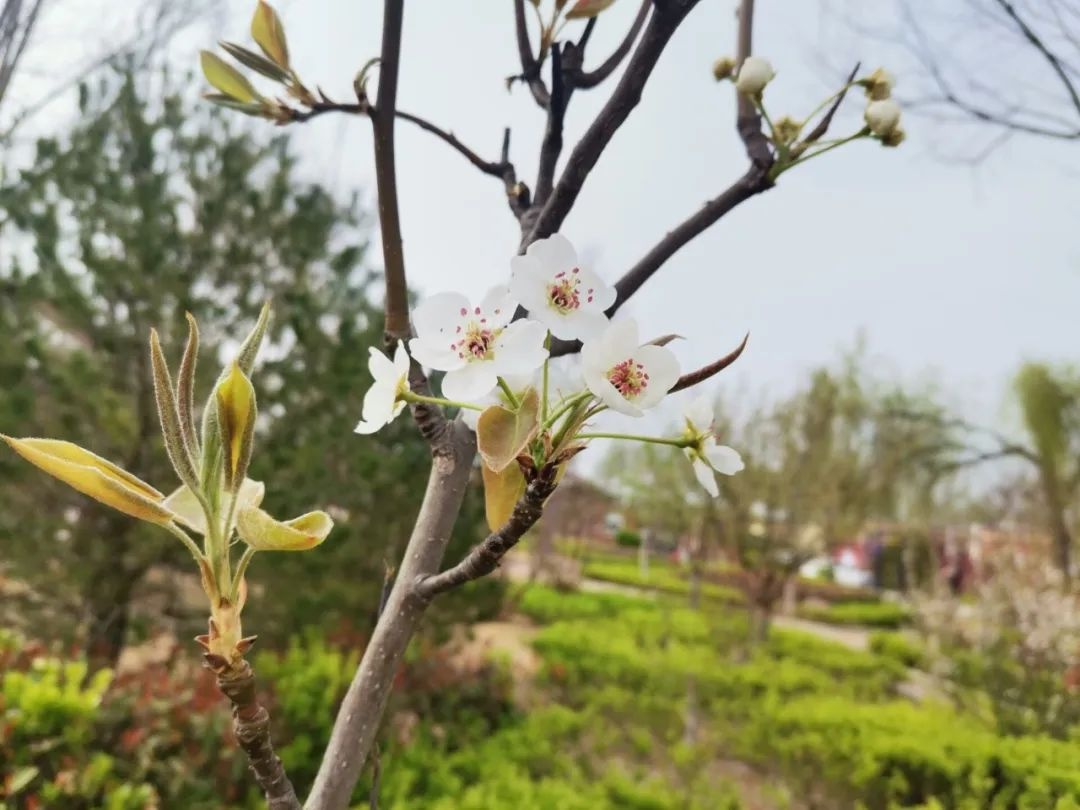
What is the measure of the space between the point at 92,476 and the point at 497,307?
31 centimetres

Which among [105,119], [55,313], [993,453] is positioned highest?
[993,453]

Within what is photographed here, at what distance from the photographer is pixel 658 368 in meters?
0.56

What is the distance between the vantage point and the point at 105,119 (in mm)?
3752

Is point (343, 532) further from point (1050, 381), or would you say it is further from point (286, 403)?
point (1050, 381)

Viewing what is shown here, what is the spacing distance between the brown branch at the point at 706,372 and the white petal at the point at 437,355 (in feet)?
0.54

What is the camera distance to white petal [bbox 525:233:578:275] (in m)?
0.55

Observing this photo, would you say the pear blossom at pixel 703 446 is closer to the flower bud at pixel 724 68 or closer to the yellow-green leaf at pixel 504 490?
the yellow-green leaf at pixel 504 490

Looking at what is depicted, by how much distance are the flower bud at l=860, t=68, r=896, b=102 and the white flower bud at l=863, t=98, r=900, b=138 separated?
8 cm

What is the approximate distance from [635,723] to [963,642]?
5.14 meters

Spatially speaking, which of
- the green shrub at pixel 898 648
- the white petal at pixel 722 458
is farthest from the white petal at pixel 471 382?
the green shrub at pixel 898 648

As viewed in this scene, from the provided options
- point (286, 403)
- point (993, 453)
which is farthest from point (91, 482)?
point (993, 453)

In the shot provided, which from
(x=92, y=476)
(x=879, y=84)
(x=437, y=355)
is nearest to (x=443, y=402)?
(x=437, y=355)

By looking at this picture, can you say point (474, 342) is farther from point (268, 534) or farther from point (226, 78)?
point (226, 78)

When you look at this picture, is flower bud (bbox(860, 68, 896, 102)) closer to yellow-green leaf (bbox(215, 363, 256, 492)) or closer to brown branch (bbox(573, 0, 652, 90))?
brown branch (bbox(573, 0, 652, 90))
